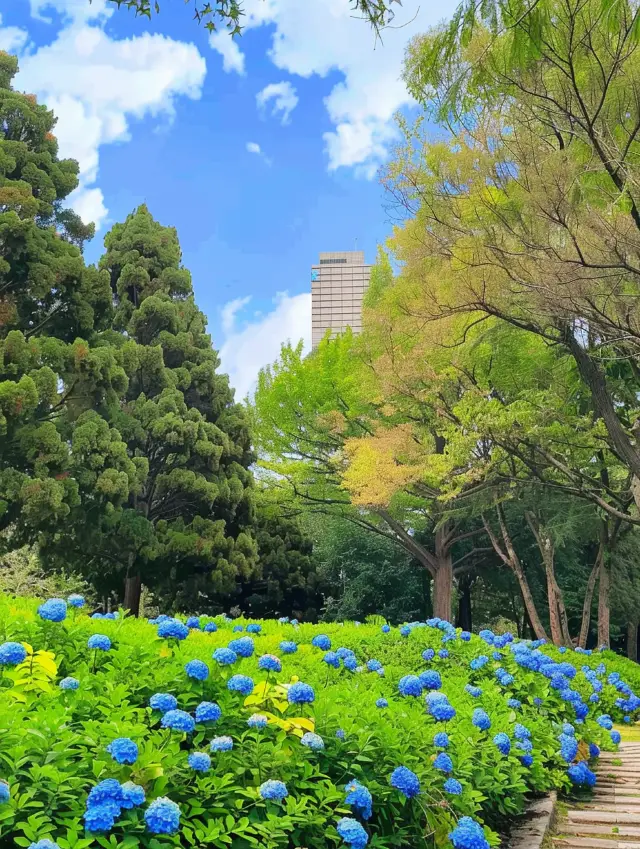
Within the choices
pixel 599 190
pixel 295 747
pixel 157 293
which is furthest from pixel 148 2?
pixel 157 293

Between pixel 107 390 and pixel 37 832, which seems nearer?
pixel 37 832

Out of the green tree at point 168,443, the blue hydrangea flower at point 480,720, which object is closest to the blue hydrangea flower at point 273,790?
the blue hydrangea flower at point 480,720

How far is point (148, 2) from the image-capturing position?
2707mm

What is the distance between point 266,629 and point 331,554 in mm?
12168

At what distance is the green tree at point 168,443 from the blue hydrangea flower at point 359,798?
9.63 metres

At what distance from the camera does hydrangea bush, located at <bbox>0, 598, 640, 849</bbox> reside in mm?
1425

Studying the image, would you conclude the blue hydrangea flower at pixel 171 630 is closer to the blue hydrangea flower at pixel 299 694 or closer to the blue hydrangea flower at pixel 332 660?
the blue hydrangea flower at pixel 299 694

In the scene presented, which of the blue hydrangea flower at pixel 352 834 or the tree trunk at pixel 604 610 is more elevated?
the blue hydrangea flower at pixel 352 834

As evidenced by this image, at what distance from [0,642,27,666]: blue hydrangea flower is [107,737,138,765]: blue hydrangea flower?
526mm

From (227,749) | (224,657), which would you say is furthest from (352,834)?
(224,657)

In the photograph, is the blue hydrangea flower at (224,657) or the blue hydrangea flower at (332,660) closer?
the blue hydrangea flower at (224,657)

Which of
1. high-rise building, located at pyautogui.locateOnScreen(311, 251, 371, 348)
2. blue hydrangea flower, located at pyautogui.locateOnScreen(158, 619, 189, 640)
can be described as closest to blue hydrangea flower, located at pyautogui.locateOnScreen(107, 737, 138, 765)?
blue hydrangea flower, located at pyautogui.locateOnScreen(158, 619, 189, 640)

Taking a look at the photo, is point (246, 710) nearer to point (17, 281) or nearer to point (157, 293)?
point (17, 281)

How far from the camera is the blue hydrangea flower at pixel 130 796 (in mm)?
1359
